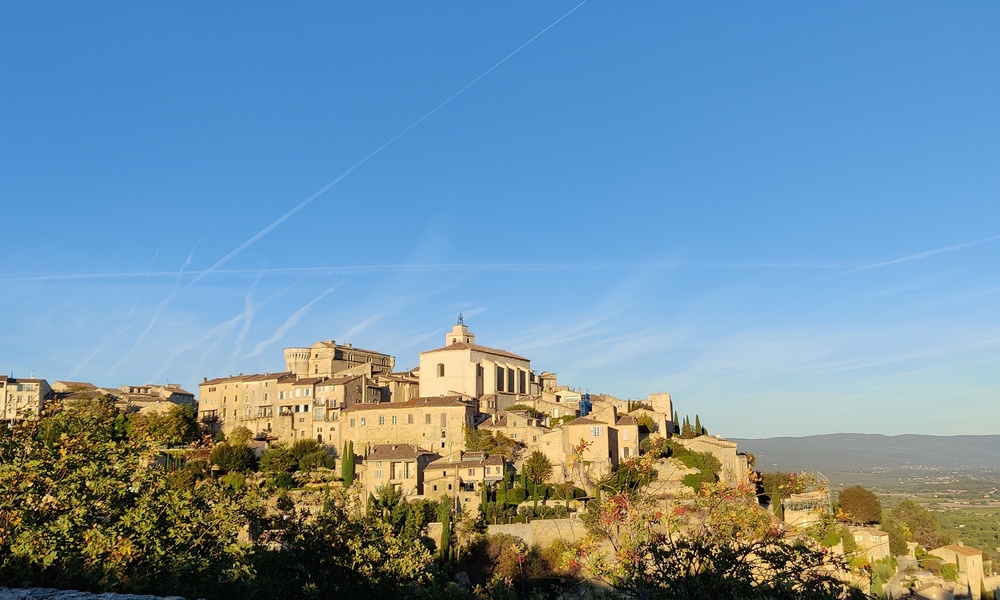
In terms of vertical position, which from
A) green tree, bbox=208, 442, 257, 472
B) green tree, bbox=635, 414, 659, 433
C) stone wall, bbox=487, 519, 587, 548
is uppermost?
green tree, bbox=635, 414, 659, 433

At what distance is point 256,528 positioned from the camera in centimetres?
2242

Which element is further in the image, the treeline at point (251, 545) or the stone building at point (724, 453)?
the stone building at point (724, 453)

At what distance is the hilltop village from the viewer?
56.2 m

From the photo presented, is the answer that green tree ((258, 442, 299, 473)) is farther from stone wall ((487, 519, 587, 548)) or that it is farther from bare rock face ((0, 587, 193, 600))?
bare rock face ((0, 587, 193, 600))

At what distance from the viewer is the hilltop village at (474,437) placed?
56250mm

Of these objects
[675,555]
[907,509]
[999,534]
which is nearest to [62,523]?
[675,555]

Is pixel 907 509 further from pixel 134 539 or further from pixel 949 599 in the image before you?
pixel 134 539

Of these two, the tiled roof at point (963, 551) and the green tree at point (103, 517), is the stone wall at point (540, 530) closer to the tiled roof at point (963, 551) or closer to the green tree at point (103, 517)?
the tiled roof at point (963, 551)

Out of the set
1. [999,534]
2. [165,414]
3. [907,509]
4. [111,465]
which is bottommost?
[999,534]

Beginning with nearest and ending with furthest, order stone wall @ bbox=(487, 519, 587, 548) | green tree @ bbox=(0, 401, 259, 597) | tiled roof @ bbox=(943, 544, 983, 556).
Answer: green tree @ bbox=(0, 401, 259, 597) < stone wall @ bbox=(487, 519, 587, 548) < tiled roof @ bbox=(943, 544, 983, 556)

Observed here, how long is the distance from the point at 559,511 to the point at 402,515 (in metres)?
11.9

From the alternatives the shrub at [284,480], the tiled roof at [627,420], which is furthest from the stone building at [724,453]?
the shrub at [284,480]

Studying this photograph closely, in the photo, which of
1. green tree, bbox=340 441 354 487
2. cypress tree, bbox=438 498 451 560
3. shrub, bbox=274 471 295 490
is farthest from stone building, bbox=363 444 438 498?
cypress tree, bbox=438 498 451 560

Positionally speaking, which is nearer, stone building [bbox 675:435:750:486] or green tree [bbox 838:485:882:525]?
green tree [bbox 838:485:882:525]
